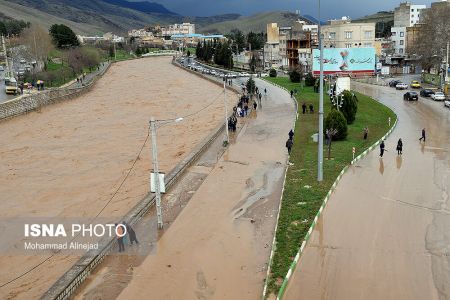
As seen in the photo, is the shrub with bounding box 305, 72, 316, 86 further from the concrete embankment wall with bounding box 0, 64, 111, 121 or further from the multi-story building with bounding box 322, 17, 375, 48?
the concrete embankment wall with bounding box 0, 64, 111, 121

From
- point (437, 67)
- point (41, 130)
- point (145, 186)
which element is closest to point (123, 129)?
point (41, 130)

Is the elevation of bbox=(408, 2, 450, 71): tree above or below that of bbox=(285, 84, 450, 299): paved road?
above

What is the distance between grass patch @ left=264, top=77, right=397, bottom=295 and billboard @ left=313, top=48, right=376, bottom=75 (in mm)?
7844

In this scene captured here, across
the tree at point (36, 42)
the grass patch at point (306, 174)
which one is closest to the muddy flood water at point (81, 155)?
the grass patch at point (306, 174)

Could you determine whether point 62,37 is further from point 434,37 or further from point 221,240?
point 221,240

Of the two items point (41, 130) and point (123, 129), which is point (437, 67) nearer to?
point (123, 129)

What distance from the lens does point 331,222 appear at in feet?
46.3

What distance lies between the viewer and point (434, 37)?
5531cm

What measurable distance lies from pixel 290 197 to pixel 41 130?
24.5 m

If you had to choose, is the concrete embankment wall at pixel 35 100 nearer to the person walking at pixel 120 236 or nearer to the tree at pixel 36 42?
the tree at pixel 36 42

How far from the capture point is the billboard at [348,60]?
43.5 m

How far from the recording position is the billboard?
143 feet

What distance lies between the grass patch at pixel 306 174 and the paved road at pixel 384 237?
16.2 inches

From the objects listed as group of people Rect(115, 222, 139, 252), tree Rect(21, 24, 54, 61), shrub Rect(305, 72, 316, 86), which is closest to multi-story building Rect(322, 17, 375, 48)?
shrub Rect(305, 72, 316, 86)
